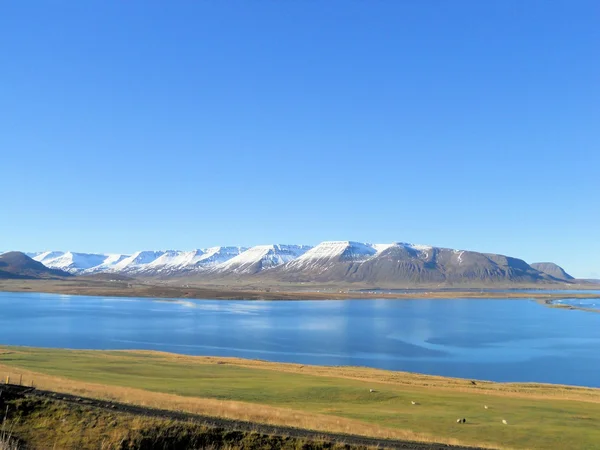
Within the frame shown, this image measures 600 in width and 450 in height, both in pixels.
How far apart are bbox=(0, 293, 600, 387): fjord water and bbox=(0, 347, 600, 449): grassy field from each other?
1352cm

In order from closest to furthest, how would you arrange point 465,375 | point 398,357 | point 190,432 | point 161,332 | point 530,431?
point 190,432, point 530,431, point 465,375, point 398,357, point 161,332

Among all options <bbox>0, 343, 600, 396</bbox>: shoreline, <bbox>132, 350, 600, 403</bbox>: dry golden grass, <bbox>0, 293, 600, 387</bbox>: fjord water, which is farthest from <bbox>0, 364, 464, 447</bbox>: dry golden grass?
<bbox>0, 293, 600, 387</bbox>: fjord water

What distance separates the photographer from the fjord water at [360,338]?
67312 mm

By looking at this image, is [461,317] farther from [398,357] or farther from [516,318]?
[398,357]

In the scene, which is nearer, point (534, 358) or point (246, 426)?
point (246, 426)

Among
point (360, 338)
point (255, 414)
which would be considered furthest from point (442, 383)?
point (360, 338)

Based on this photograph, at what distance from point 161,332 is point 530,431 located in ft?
261

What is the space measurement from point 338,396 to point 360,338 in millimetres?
58222

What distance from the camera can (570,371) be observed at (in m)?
63.7

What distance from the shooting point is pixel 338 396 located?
3644 cm

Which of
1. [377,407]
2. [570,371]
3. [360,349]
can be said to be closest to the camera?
[377,407]

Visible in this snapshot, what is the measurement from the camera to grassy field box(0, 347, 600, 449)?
24734 mm

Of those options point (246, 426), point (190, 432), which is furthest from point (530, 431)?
point (190, 432)

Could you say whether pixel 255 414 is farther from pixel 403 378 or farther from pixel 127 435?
pixel 403 378
